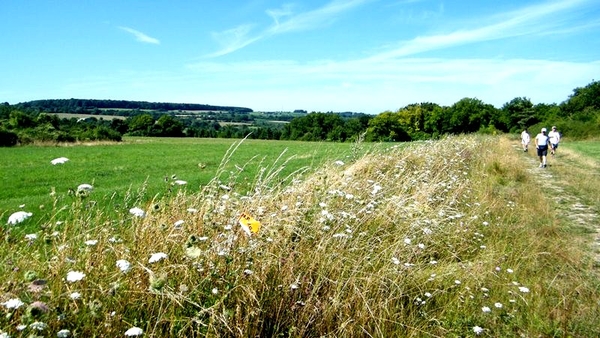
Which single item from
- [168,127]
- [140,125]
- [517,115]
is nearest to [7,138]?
[168,127]

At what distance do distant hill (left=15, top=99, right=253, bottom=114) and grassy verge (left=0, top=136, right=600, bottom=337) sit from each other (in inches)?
3582

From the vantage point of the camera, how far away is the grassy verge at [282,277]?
2.45 m

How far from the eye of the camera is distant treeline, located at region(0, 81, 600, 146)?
57.2 metres

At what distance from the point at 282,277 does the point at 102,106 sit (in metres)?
128

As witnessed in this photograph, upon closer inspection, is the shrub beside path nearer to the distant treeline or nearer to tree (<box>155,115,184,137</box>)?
the distant treeline

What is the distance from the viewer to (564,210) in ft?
28.7

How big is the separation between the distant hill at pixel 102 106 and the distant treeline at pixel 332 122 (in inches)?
9.4

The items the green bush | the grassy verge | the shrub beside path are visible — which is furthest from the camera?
the green bush

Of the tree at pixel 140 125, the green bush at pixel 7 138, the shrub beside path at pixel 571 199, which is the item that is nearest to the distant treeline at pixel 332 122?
the tree at pixel 140 125

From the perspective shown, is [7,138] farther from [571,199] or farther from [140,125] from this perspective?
[571,199]

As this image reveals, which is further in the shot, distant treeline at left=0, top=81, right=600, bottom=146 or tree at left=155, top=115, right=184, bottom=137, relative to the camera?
tree at left=155, top=115, right=184, bottom=137

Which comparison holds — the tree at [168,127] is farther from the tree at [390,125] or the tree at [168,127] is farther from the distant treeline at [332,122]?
the tree at [390,125]

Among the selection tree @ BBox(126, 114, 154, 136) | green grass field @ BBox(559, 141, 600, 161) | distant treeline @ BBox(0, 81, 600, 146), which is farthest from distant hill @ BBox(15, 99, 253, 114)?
green grass field @ BBox(559, 141, 600, 161)

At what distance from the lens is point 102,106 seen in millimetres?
117500
